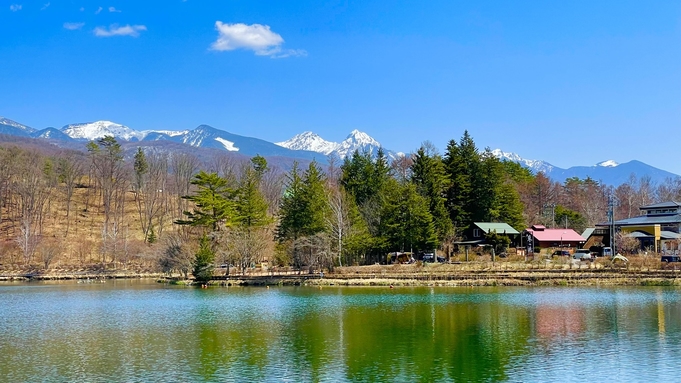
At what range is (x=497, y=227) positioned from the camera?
69875mm

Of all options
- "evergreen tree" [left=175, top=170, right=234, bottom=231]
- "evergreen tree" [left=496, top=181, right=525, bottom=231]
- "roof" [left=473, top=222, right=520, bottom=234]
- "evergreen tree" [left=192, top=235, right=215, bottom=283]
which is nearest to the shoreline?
"evergreen tree" [left=192, top=235, right=215, bottom=283]

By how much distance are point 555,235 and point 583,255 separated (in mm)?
11627

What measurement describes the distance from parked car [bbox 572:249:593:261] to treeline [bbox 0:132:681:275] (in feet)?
26.9

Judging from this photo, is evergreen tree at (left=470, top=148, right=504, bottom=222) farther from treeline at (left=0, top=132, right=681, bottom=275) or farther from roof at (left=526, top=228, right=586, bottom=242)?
roof at (left=526, top=228, right=586, bottom=242)

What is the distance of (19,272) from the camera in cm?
8494

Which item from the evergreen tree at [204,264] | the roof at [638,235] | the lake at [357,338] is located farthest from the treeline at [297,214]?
the lake at [357,338]

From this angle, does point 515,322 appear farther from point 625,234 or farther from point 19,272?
point 19,272

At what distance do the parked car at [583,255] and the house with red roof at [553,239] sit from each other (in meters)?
4.37

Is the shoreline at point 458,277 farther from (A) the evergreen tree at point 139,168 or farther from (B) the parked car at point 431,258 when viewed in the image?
(A) the evergreen tree at point 139,168

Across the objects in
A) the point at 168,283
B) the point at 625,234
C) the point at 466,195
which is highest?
the point at 466,195

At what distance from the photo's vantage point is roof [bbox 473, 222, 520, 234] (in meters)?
69.2

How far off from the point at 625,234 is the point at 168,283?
167 feet

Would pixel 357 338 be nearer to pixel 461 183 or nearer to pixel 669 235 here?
pixel 461 183

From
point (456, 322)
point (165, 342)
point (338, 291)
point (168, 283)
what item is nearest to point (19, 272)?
point (168, 283)
